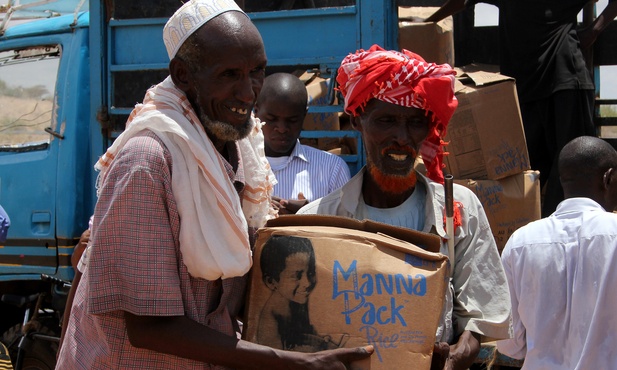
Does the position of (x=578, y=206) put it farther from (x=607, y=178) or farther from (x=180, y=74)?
(x=180, y=74)

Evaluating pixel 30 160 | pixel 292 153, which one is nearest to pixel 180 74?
pixel 292 153

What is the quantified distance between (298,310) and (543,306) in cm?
113

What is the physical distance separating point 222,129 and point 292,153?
1.61 m

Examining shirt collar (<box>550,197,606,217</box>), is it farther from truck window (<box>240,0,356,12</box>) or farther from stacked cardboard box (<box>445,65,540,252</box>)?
truck window (<box>240,0,356,12</box>)

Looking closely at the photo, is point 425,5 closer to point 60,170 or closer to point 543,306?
point 60,170

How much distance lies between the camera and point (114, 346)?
1.80m

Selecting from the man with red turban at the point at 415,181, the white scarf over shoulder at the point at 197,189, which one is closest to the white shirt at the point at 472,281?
the man with red turban at the point at 415,181

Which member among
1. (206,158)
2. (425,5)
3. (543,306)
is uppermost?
(425,5)

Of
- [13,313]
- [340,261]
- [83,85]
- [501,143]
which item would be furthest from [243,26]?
[13,313]

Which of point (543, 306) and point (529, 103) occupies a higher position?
point (529, 103)

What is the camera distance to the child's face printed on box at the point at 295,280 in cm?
192

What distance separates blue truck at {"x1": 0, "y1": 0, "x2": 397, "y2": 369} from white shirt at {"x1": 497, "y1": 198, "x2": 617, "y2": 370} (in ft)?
3.73

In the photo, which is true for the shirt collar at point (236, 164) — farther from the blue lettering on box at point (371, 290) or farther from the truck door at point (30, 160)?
the truck door at point (30, 160)

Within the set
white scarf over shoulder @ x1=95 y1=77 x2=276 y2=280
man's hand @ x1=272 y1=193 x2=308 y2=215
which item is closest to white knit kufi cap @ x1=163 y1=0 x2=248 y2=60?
white scarf over shoulder @ x1=95 y1=77 x2=276 y2=280
